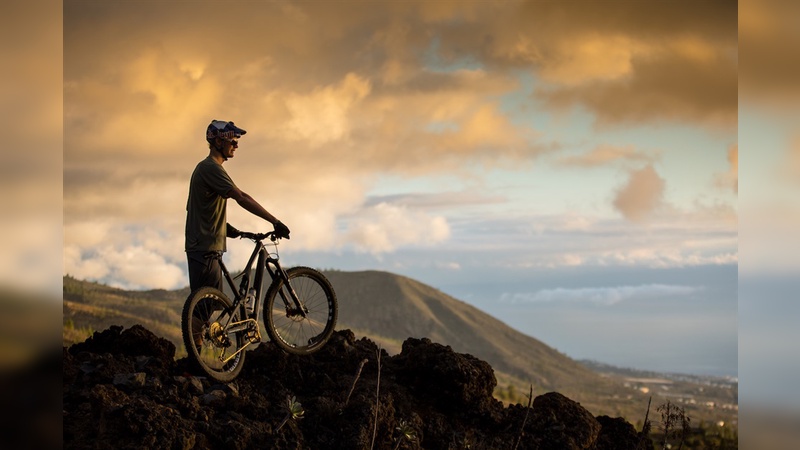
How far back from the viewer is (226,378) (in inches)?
362

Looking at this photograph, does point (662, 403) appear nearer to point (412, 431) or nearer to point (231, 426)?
point (412, 431)

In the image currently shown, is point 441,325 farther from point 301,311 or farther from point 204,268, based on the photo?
point 204,268

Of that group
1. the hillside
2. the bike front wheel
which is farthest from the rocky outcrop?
the hillside

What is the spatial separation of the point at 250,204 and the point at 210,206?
0.45 meters

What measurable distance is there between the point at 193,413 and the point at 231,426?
0.41 m

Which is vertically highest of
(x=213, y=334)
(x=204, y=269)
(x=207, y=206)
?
(x=207, y=206)

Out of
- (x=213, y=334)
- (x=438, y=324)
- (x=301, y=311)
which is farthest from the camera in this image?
(x=438, y=324)

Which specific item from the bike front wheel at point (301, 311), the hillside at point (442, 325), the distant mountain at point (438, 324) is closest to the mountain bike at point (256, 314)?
the bike front wheel at point (301, 311)

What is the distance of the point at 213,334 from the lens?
9.16 metres

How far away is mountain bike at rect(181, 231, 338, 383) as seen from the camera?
9062 mm

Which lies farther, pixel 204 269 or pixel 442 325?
pixel 442 325

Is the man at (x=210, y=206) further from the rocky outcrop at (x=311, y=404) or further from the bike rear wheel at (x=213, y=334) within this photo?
the rocky outcrop at (x=311, y=404)

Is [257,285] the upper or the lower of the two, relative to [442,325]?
upper

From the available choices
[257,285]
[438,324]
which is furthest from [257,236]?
[438,324]
